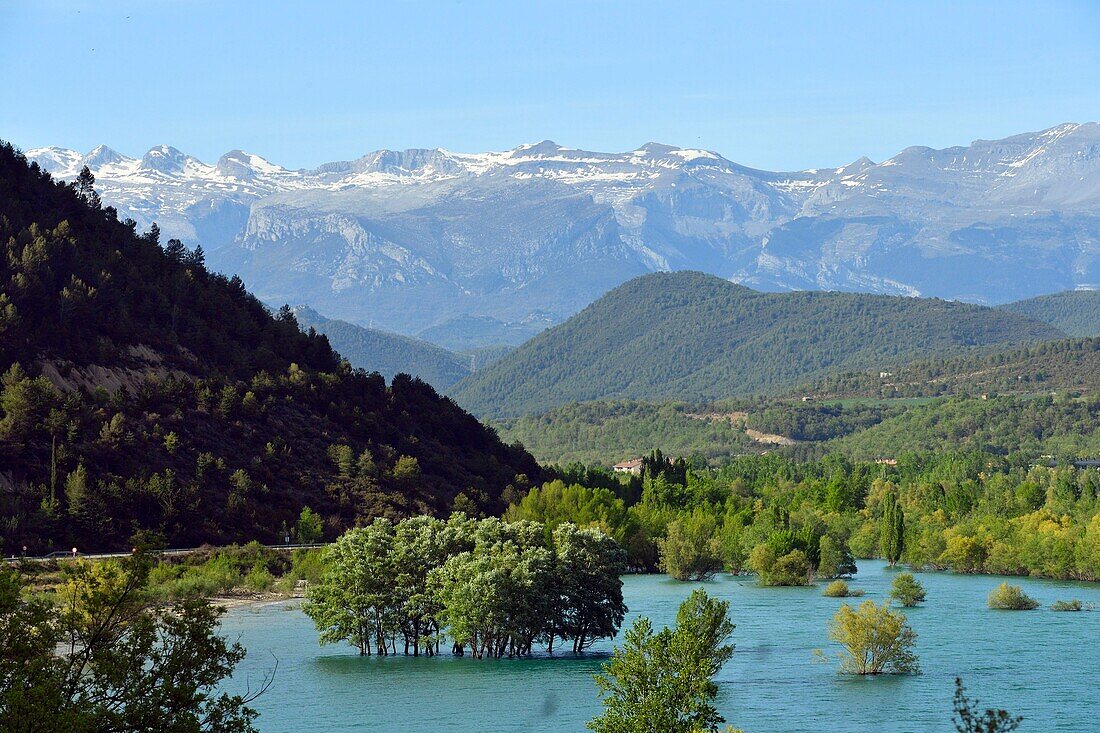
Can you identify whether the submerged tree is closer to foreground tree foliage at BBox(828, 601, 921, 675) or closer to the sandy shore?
the sandy shore

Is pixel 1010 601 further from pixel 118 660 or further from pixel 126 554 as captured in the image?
pixel 118 660

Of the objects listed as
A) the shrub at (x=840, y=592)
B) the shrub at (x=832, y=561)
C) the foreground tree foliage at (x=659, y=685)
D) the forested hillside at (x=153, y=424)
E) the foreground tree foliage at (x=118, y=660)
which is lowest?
the shrub at (x=840, y=592)

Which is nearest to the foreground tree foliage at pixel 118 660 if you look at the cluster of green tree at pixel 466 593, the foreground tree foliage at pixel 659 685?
the foreground tree foliage at pixel 659 685

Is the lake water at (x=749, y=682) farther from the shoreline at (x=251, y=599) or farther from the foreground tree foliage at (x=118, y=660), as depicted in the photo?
the foreground tree foliage at (x=118, y=660)

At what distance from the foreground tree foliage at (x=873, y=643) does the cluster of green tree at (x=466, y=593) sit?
52.2 ft

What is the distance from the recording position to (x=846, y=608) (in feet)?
351

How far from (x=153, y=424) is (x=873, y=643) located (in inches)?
3391

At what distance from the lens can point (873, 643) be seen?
107 meters

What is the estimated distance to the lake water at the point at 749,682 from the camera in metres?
89.7

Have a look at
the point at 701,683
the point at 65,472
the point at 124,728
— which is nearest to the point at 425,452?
the point at 65,472

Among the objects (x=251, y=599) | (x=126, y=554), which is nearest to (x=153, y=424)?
(x=126, y=554)

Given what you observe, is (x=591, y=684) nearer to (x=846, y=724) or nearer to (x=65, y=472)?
(x=846, y=724)

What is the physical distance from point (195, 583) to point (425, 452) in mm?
65232

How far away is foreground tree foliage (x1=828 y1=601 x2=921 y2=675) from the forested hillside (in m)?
70.3
